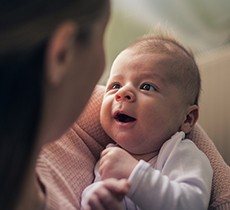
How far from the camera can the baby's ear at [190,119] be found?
3.50ft

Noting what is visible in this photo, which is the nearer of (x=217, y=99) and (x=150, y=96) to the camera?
(x=150, y=96)

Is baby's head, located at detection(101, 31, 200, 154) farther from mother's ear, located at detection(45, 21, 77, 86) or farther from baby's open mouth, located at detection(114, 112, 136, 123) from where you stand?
mother's ear, located at detection(45, 21, 77, 86)

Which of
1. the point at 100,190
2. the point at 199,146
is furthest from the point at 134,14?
the point at 100,190

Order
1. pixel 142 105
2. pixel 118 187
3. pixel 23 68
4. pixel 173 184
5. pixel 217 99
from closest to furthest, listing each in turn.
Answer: pixel 23 68 < pixel 118 187 < pixel 173 184 < pixel 142 105 < pixel 217 99

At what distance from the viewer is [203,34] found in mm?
1698

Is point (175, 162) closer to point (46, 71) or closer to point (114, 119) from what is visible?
point (114, 119)

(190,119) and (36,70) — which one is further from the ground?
(36,70)

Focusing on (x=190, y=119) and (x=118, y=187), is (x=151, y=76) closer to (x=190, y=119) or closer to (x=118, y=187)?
(x=190, y=119)

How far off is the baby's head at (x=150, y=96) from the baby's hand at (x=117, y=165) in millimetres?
83

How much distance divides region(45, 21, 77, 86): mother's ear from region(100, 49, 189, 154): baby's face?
489 mm

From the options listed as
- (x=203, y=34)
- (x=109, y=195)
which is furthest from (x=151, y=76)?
(x=203, y=34)

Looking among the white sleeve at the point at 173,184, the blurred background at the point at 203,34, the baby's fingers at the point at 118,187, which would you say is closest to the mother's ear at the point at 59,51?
the baby's fingers at the point at 118,187

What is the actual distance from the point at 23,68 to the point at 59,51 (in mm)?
42

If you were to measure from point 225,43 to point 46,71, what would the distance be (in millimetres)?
1299
